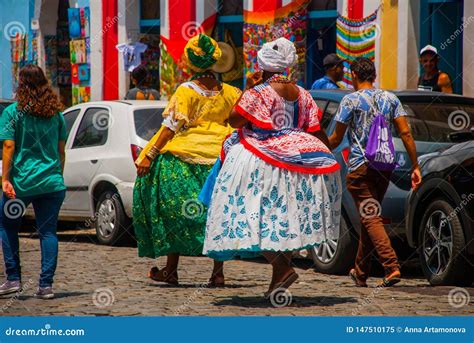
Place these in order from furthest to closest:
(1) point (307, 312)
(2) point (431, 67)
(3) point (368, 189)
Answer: (2) point (431, 67) < (3) point (368, 189) < (1) point (307, 312)

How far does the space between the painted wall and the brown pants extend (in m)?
19.7

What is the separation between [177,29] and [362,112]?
1357 centimetres

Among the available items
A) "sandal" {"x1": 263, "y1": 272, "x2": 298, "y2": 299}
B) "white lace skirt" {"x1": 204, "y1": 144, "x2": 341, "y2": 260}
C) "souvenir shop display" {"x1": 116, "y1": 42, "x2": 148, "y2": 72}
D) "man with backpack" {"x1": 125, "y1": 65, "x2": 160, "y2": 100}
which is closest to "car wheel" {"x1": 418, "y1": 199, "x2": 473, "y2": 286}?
"white lace skirt" {"x1": 204, "y1": 144, "x2": 341, "y2": 260}

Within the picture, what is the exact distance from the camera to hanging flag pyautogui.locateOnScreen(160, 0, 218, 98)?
22.8 metres

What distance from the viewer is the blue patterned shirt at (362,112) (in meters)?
9.99

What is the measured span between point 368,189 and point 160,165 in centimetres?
161

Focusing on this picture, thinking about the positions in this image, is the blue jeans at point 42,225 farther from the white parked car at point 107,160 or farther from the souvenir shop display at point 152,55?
the souvenir shop display at point 152,55

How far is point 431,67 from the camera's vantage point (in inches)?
596

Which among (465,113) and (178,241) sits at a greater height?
(465,113)

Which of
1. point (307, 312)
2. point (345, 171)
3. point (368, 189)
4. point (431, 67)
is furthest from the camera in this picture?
point (431, 67)

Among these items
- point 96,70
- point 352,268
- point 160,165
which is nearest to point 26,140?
point 160,165

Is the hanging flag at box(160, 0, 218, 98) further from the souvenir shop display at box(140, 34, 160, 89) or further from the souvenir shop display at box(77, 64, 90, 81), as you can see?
the souvenir shop display at box(77, 64, 90, 81)

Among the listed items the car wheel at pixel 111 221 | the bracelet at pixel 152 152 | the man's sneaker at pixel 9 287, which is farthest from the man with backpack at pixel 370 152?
the car wheel at pixel 111 221

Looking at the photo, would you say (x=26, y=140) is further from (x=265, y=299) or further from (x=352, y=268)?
(x=352, y=268)
